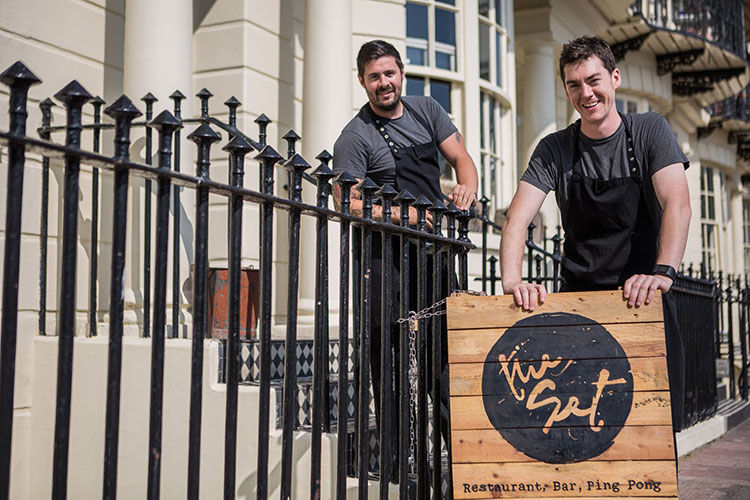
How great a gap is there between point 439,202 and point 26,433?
2600 mm

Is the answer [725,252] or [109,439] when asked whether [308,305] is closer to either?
[109,439]

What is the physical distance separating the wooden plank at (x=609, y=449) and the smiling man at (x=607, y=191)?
22cm

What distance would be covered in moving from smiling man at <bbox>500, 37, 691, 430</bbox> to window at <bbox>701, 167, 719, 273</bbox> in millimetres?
14354

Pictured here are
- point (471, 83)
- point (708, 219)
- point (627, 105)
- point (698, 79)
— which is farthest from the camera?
point (708, 219)

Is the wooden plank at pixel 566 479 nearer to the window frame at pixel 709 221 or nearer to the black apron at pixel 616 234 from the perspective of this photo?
the black apron at pixel 616 234

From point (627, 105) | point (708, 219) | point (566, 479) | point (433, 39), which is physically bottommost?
point (566, 479)

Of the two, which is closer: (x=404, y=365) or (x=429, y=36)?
(x=404, y=365)

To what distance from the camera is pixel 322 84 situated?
5992 millimetres

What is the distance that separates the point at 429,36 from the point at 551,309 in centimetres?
550

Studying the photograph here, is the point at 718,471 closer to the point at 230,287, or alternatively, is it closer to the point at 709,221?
the point at 230,287

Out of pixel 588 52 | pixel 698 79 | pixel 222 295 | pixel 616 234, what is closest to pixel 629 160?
pixel 616 234

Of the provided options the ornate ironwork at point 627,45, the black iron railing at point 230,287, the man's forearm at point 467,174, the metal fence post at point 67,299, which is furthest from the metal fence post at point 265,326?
the ornate ironwork at point 627,45

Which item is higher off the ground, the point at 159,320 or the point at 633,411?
the point at 159,320

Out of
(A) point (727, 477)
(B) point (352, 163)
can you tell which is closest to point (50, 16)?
(B) point (352, 163)
